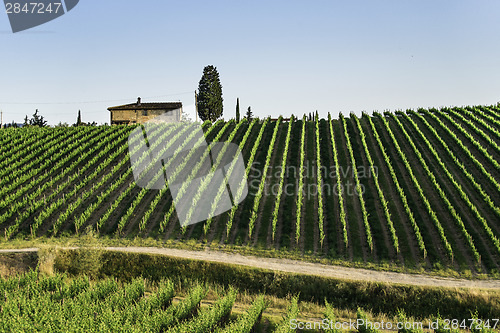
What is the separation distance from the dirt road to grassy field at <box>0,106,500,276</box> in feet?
3.53

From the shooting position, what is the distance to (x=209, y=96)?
7012 cm

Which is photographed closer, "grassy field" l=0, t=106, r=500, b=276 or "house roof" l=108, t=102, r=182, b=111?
"grassy field" l=0, t=106, r=500, b=276

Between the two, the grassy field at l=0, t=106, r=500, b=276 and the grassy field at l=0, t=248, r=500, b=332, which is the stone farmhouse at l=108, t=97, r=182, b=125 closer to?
the grassy field at l=0, t=106, r=500, b=276

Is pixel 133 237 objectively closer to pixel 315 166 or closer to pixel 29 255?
pixel 29 255

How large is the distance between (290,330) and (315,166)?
2409 centimetres

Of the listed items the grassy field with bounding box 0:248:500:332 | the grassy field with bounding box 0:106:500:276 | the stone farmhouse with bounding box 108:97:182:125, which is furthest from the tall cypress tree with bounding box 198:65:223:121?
the grassy field with bounding box 0:248:500:332

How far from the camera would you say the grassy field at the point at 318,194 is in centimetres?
2372

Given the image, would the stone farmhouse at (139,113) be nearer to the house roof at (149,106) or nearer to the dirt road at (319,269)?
the house roof at (149,106)

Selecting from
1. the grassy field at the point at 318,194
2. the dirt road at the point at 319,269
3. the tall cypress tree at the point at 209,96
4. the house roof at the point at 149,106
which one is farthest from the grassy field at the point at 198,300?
the house roof at the point at 149,106

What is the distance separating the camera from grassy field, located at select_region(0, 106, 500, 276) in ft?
77.8

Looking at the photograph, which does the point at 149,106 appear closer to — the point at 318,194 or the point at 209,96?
the point at 209,96

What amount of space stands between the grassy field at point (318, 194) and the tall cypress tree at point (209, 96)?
24612 millimetres

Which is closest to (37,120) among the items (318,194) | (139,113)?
(139,113)

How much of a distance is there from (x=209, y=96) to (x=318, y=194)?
4383 cm
